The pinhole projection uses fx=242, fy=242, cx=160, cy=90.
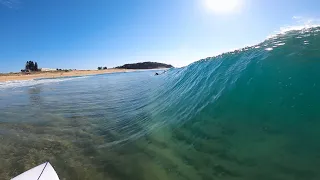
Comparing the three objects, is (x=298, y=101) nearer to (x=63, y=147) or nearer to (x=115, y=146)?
(x=115, y=146)

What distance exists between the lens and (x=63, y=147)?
810 cm

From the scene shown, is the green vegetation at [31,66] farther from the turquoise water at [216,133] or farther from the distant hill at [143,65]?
the turquoise water at [216,133]

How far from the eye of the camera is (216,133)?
707 cm

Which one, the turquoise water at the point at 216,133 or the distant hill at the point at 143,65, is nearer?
the turquoise water at the point at 216,133

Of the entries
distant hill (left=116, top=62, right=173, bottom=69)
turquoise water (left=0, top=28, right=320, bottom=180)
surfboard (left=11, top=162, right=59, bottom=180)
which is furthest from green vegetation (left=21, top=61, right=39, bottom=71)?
surfboard (left=11, top=162, right=59, bottom=180)

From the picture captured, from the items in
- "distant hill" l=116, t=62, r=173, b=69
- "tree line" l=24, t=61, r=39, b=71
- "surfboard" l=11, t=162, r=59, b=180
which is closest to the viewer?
"surfboard" l=11, t=162, r=59, b=180

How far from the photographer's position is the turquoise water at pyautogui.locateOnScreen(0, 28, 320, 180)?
5.48 m

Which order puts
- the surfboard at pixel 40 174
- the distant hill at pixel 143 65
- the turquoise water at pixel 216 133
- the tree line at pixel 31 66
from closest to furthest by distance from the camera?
the surfboard at pixel 40 174, the turquoise water at pixel 216 133, the tree line at pixel 31 66, the distant hill at pixel 143 65

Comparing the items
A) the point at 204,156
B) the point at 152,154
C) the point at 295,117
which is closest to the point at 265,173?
the point at 204,156

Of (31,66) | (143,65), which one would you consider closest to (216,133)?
(31,66)

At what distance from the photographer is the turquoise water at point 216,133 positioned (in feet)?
18.0

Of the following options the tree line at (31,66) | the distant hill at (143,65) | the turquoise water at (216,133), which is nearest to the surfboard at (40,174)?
the turquoise water at (216,133)

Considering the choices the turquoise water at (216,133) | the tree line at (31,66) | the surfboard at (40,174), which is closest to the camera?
the surfboard at (40,174)

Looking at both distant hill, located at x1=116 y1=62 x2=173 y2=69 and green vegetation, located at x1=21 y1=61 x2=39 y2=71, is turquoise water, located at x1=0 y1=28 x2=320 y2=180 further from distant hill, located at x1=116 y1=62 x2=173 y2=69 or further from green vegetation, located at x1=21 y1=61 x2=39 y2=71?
distant hill, located at x1=116 y1=62 x2=173 y2=69
